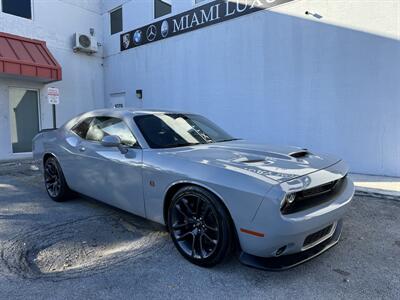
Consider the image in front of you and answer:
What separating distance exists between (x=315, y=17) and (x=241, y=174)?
5.96m

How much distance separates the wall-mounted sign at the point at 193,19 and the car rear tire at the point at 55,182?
6.20 meters

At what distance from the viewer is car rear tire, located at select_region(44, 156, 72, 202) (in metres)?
4.64

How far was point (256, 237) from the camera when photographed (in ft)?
7.85

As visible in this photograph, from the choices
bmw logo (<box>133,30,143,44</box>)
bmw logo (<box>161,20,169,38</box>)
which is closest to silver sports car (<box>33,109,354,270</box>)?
bmw logo (<box>161,20,169,38</box>)

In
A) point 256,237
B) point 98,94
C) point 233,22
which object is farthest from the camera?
point 98,94

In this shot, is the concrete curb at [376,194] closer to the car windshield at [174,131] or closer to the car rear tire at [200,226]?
the car windshield at [174,131]

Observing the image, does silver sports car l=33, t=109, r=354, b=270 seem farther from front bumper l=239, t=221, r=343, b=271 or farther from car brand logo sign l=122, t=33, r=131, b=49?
car brand logo sign l=122, t=33, r=131, b=49

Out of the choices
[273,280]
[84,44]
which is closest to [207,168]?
[273,280]

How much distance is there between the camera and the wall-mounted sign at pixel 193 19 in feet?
26.8

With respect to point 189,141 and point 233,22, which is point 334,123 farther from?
point 189,141

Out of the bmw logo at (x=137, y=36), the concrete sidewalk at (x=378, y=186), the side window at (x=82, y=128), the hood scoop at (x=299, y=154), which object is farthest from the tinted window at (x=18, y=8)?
the concrete sidewalk at (x=378, y=186)

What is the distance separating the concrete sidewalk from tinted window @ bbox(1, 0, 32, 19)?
1119 cm

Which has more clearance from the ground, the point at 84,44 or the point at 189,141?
the point at 84,44

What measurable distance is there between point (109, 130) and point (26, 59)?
7231 mm
